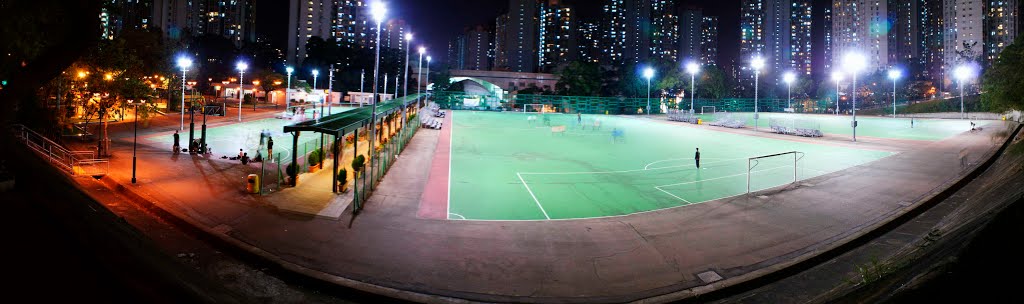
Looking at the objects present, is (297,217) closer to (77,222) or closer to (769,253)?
(77,222)

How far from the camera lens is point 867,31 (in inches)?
7421

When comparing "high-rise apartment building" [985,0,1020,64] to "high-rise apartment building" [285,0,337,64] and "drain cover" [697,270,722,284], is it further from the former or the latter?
"high-rise apartment building" [285,0,337,64]

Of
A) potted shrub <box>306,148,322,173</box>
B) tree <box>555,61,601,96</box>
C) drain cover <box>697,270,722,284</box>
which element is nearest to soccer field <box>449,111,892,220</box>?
potted shrub <box>306,148,322,173</box>

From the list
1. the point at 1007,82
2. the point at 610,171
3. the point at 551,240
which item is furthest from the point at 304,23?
the point at 551,240

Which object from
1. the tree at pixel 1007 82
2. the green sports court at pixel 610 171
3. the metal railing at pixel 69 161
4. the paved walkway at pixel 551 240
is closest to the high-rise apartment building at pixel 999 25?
the tree at pixel 1007 82

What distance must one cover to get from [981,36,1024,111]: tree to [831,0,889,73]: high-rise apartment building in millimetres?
182206

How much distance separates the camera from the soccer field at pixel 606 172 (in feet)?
57.8

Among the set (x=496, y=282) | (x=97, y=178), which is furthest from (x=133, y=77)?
(x=496, y=282)

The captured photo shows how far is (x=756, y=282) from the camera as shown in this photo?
30.8 ft

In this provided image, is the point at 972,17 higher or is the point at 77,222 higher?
the point at 972,17

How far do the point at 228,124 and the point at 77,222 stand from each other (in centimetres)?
5184

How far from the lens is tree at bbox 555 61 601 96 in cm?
10850

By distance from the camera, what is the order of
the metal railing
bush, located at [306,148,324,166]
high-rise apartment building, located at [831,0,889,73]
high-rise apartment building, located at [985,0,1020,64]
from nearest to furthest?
the metal railing → bush, located at [306,148,324,166] → high-rise apartment building, located at [985,0,1020,64] → high-rise apartment building, located at [831,0,889,73]

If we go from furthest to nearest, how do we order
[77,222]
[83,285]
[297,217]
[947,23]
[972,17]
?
[947,23] → [972,17] → [297,217] → [77,222] → [83,285]
